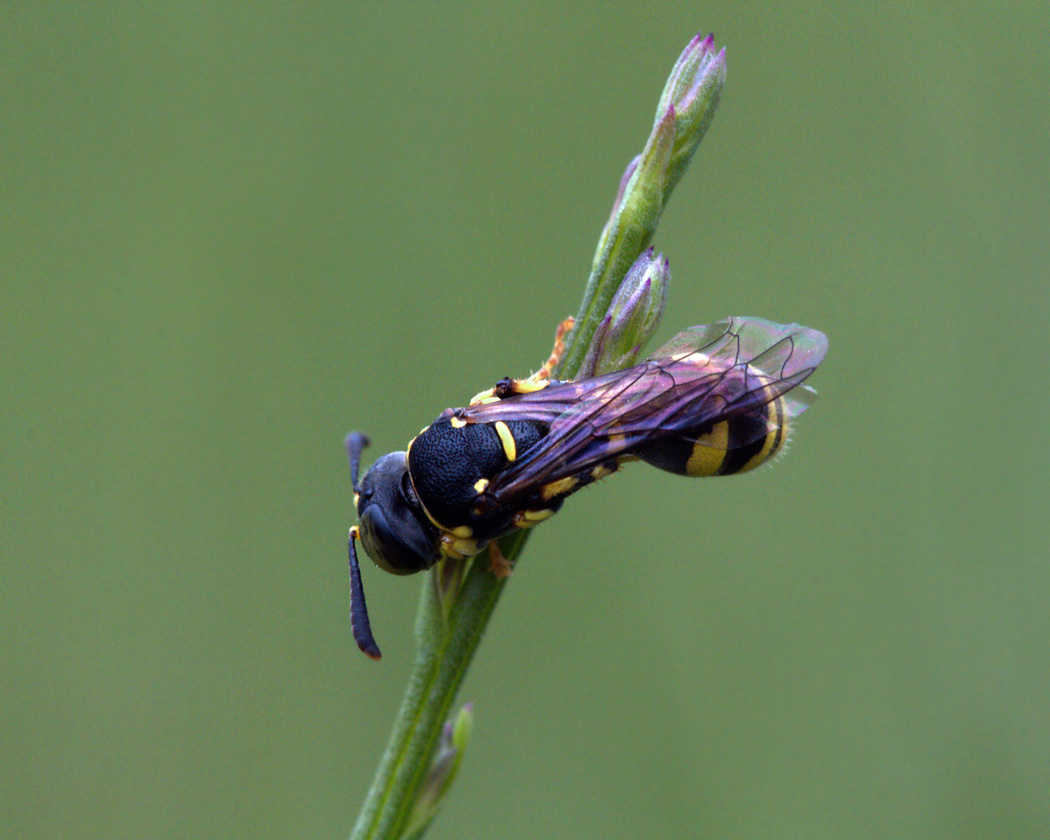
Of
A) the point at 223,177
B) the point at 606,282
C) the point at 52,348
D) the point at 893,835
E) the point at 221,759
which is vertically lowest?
the point at 893,835

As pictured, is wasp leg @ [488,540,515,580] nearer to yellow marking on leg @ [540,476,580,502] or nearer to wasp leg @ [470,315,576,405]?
yellow marking on leg @ [540,476,580,502]

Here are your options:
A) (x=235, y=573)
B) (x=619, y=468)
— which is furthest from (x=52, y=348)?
(x=619, y=468)

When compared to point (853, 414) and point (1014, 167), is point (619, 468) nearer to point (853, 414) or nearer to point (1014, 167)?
point (853, 414)

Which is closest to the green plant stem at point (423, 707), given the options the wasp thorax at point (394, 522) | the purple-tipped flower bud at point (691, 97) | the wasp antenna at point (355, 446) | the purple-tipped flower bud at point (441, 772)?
the purple-tipped flower bud at point (441, 772)

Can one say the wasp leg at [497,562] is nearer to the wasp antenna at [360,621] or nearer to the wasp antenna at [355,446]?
the wasp antenna at [360,621]

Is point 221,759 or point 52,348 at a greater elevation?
point 52,348
